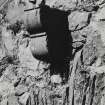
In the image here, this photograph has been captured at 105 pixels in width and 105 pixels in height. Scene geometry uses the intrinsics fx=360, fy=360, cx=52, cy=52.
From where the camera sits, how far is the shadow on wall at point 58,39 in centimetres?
140

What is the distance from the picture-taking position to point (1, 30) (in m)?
1.62

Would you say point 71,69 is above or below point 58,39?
below

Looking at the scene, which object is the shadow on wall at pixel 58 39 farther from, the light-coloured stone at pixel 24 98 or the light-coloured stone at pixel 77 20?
the light-coloured stone at pixel 24 98

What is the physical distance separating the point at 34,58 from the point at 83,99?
0.27 meters

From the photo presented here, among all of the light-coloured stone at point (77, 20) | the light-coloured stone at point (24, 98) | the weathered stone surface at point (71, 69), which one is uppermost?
the light-coloured stone at point (77, 20)

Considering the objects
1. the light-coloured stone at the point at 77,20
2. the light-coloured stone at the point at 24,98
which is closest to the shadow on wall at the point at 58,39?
the light-coloured stone at the point at 77,20

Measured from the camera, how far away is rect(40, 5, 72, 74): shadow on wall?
1.40 metres

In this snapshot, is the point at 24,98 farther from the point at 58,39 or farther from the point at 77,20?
the point at 77,20

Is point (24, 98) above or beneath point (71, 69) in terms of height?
beneath

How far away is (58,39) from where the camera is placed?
55.9 inches

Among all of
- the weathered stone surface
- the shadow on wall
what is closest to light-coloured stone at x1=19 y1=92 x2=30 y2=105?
the weathered stone surface

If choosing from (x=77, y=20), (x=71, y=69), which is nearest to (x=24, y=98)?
(x=71, y=69)

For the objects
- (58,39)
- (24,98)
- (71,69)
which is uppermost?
(58,39)

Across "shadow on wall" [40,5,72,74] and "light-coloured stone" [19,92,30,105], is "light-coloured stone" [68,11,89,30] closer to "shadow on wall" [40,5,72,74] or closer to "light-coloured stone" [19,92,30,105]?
"shadow on wall" [40,5,72,74]
